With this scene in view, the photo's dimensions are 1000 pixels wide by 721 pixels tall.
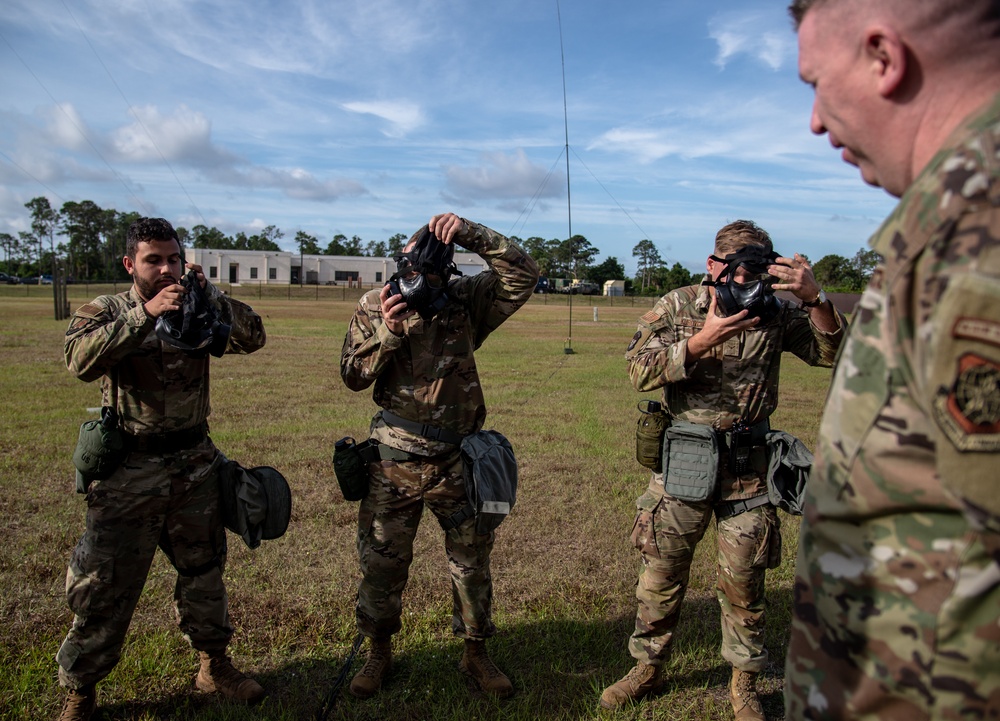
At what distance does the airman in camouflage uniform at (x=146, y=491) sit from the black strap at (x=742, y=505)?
8.64 ft

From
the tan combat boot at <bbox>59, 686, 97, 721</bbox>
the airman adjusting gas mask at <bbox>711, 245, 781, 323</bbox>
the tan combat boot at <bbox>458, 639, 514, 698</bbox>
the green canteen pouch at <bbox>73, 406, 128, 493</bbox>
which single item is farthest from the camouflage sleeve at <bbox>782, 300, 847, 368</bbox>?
the tan combat boot at <bbox>59, 686, 97, 721</bbox>

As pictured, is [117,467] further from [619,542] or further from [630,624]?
[619,542]

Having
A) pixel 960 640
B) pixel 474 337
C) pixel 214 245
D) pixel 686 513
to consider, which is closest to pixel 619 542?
pixel 686 513

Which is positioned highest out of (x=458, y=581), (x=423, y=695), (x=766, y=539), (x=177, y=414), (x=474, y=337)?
(x=474, y=337)

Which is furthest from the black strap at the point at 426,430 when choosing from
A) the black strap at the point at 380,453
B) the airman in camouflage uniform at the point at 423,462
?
the black strap at the point at 380,453

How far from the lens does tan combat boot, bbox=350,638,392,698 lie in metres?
3.87

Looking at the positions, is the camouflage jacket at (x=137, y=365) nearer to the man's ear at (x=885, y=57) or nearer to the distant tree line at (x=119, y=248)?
the man's ear at (x=885, y=57)

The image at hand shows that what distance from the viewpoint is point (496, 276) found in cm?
407

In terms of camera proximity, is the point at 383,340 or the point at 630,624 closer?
the point at 383,340

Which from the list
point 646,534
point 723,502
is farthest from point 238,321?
point 723,502

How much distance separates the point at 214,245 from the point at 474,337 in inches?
4477

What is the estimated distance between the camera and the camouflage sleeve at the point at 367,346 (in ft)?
12.5

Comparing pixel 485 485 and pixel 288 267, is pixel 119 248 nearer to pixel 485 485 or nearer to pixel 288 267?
pixel 288 267

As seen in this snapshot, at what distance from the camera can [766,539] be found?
3709 mm
